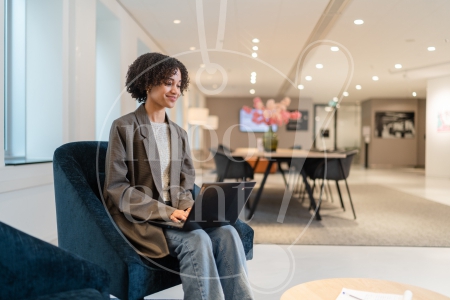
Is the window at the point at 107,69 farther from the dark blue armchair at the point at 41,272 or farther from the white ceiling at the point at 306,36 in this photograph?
the dark blue armchair at the point at 41,272

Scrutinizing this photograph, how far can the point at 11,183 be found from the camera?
2746 millimetres

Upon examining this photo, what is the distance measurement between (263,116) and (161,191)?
3893 millimetres

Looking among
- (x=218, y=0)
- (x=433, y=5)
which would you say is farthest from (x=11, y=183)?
(x=433, y=5)

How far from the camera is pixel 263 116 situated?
5.60 meters

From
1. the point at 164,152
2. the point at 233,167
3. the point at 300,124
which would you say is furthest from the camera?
the point at 300,124

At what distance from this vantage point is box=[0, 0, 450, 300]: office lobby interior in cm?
263

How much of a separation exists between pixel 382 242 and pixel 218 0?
337 centimetres

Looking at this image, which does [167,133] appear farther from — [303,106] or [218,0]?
[303,106]

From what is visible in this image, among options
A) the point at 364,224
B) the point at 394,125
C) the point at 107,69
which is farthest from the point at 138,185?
the point at 394,125

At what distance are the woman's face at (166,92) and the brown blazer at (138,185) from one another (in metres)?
0.08

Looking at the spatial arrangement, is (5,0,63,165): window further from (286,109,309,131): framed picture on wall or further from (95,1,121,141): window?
(286,109,309,131): framed picture on wall

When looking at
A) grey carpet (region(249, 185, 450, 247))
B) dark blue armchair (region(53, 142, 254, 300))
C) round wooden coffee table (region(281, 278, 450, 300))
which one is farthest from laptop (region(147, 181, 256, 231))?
grey carpet (region(249, 185, 450, 247))

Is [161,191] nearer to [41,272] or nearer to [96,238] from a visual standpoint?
[96,238]

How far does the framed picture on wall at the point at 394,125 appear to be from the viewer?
15500mm
